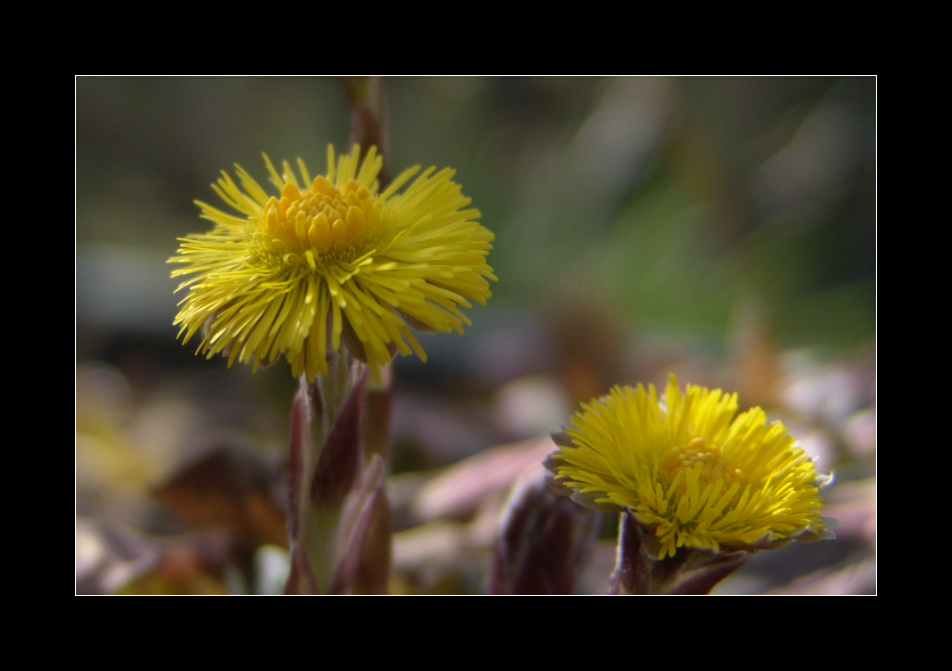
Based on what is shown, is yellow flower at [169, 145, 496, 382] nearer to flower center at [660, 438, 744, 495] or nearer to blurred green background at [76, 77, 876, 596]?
flower center at [660, 438, 744, 495]

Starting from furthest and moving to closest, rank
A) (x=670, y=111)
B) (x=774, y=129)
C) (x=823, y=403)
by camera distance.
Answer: (x=670, y=111), (x=774, y=129), (x=823, y=403)

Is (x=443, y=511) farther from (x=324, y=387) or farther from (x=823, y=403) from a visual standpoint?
(x=823, y=403)

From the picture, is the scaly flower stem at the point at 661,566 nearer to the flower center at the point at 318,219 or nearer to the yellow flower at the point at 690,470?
the yellow flower at the point at 690,470

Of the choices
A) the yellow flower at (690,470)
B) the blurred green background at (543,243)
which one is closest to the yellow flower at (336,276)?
the yellow flower at (690,470)

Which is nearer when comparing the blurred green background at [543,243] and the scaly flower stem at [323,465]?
the scaly flower stem at [323,465]

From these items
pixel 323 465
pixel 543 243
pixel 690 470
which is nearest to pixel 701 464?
pixel 690 470

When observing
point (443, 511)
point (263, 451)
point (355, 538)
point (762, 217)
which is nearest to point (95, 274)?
point (263, 451)
